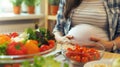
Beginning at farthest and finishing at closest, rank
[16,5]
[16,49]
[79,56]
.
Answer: [16,5] → [79,56] → [16,49]

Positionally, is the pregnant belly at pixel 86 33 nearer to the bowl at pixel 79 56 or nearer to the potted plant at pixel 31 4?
the bowl at pixel 79 56

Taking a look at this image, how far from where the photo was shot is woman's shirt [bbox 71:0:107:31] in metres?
1.42

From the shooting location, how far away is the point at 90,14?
1457 mm

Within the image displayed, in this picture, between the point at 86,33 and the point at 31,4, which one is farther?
the point at 31,4

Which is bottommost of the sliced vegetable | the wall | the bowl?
the wall

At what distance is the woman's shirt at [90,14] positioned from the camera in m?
1.42

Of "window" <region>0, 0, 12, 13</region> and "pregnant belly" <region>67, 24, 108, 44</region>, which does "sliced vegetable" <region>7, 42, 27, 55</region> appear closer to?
"pregnant belly" <region>67, 24, 108, 44</region>

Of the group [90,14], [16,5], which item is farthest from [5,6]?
[90,14]

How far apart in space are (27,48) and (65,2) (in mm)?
918

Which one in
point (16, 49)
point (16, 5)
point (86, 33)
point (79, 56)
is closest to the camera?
point (16, 49)

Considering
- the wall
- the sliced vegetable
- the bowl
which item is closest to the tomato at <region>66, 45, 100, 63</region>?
the bowl

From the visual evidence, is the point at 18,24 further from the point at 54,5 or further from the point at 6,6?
the point at 54,5

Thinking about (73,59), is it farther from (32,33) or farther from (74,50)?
(32,33)

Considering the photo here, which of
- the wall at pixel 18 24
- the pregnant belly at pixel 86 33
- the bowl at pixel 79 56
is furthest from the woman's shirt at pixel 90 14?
the wall at pixel 18 24
